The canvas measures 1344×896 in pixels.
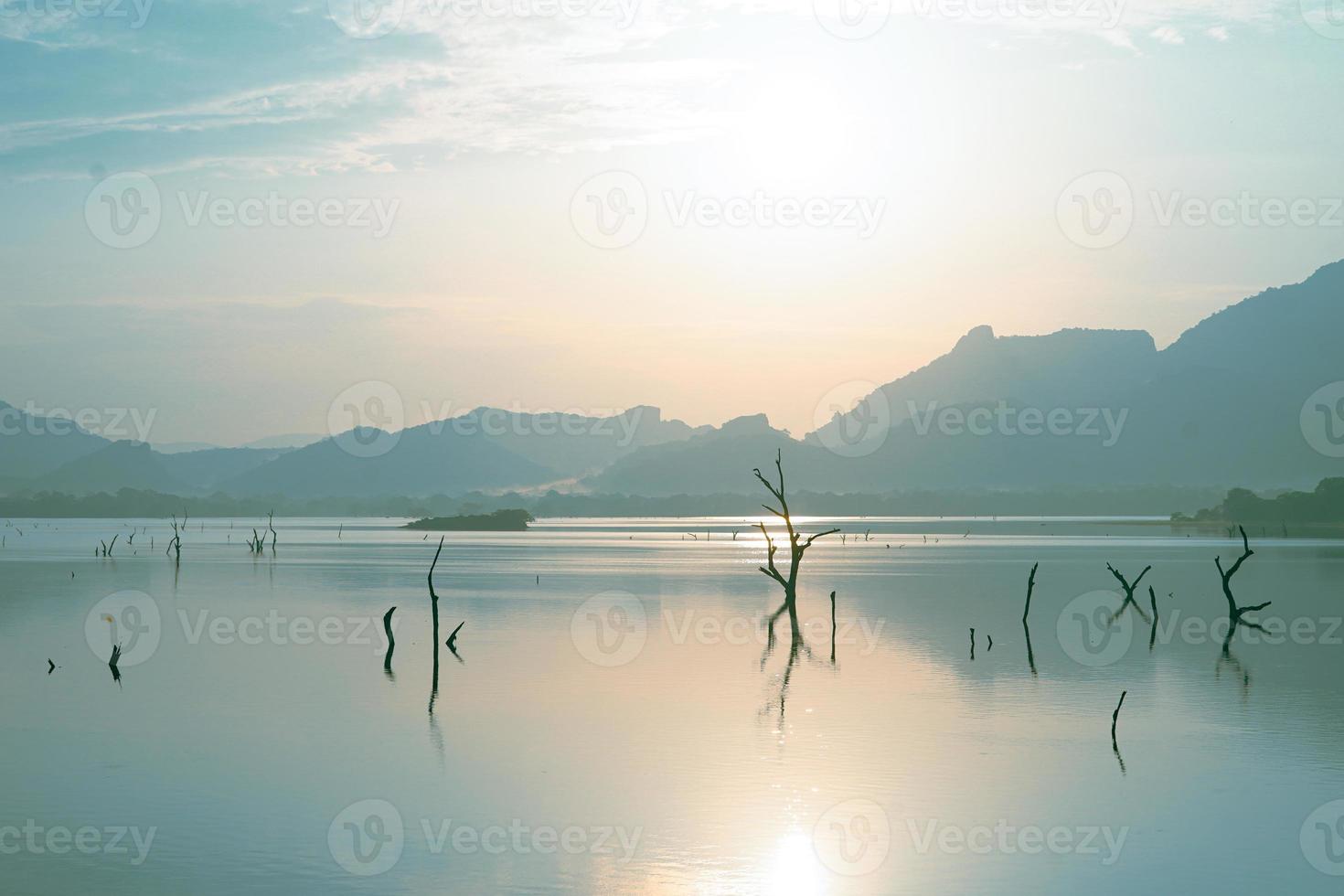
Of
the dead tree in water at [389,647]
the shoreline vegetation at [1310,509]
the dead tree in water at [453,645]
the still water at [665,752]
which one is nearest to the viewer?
the still water at [665,752]

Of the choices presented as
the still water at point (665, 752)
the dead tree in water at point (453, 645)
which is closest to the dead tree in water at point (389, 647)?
the still water at point (665, 752)

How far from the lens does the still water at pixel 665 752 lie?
20.7 meters

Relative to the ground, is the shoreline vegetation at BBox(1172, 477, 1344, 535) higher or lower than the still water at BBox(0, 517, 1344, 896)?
higher

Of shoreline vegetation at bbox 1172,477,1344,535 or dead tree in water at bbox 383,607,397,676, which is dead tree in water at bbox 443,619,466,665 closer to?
dead tree in water at bbox 383,607,397,676

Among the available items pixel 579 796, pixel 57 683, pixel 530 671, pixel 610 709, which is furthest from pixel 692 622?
pixel 579 796

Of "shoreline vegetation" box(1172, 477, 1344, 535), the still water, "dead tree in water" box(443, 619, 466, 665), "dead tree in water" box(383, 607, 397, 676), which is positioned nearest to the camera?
the still water

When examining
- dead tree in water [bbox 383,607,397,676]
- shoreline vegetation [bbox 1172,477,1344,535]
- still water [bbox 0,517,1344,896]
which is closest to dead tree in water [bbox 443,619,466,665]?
still water [bbox 0,517,1344,896]

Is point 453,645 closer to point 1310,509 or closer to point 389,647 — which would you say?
point 389,647

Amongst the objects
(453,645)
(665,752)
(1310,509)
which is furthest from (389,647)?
(1310,509)

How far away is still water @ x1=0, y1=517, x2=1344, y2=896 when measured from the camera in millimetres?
20703

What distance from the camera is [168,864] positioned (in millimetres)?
20359

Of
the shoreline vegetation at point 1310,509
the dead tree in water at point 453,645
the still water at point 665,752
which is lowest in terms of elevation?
the still water at point 665,752

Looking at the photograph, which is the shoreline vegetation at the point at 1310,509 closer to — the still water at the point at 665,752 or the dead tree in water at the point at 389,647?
the still water at the point at 665,752

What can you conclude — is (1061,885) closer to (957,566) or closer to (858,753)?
(858,753)
